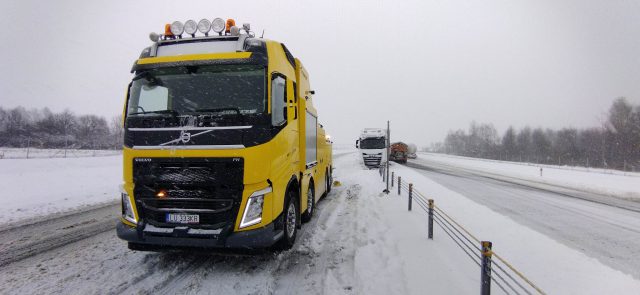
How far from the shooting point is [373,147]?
26.0 m

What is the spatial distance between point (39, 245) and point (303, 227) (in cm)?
534

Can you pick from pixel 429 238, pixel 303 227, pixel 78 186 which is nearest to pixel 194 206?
pixel 303 227

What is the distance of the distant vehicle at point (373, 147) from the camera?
84.5 feet

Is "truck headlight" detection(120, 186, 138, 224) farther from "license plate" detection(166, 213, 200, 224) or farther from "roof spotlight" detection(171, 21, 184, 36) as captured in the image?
"roof spotlight" detection(171, 21, 184, 36)

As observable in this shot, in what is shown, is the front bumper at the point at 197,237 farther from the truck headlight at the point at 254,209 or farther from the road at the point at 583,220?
the road at the point at 583,220

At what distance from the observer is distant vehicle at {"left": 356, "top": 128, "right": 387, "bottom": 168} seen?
2575 centimetres

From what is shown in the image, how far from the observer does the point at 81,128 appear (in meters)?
83.6

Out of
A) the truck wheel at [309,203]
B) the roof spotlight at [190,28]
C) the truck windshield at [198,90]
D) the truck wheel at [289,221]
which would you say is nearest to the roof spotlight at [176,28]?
the roof spotlight at [190,28]

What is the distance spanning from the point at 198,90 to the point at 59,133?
95697 mm

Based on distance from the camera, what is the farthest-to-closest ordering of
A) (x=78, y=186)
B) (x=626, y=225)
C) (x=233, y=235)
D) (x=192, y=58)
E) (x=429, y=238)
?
1. (x=78, y=186)
2. (x=626, y=225)
3. (x=429, y=238)
4. (x=192, y=58)
5. (x=233, y=235)

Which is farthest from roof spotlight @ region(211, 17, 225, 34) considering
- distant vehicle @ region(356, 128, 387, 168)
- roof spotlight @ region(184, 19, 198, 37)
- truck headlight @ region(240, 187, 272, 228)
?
distant vehicle @ region(356, 128, 387, 168)

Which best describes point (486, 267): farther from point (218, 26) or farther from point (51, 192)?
point (51, 192)

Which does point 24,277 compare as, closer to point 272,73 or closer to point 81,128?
point 272,73

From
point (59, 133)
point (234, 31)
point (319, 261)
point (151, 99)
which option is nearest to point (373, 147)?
point (319, 261)
